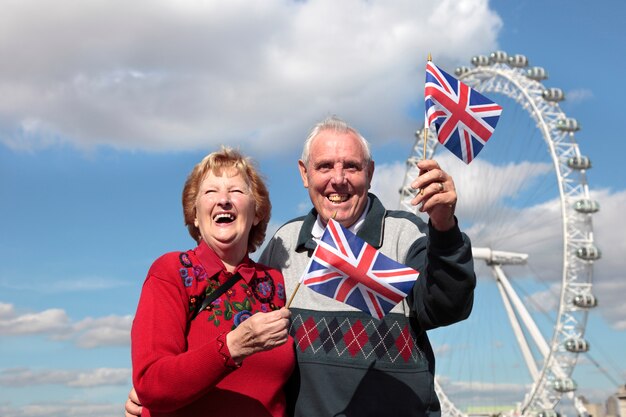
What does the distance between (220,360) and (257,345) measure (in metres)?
0.17

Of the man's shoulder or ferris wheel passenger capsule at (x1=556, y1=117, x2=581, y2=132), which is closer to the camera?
the man's shoulder

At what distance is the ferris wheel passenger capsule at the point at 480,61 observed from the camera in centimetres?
3875

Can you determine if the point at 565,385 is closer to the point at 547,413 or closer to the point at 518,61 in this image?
the point at 547,413

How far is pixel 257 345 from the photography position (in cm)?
351

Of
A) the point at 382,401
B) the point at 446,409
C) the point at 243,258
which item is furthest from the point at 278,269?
the point at 446,409

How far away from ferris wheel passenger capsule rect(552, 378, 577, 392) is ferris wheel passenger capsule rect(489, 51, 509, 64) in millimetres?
14360

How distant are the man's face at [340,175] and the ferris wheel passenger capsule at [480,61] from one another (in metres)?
35.5

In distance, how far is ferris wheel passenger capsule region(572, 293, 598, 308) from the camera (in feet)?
112

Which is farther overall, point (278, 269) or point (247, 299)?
point (278, 269)

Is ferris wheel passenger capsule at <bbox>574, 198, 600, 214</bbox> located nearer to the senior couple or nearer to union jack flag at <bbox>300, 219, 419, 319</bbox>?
the senior couple

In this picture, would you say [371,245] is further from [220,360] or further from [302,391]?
[220,360]

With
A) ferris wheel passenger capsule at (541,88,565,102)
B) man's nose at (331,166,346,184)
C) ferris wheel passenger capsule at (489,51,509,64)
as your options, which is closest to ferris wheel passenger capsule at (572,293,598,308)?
ferris wheel passenger capsule at (541,88,565,102)

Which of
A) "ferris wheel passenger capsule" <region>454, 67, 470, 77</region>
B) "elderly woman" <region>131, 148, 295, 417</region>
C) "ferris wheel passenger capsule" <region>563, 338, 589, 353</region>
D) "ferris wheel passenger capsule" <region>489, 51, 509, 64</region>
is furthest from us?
"ferris wheel passenger capsule" <region>454, 67, 470, 77</region>

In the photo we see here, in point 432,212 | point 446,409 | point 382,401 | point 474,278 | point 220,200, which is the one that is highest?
point 446,409
